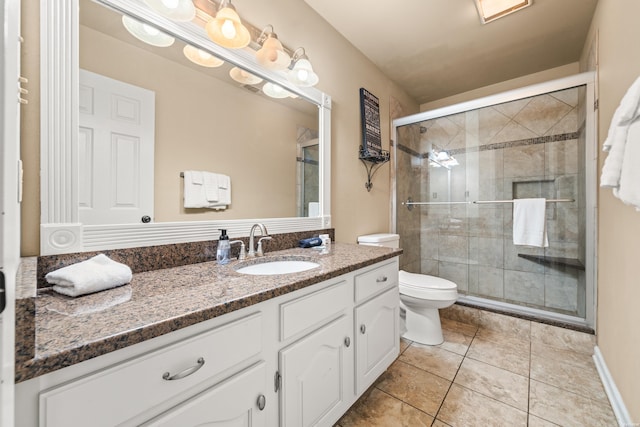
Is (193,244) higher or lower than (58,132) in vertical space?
lower

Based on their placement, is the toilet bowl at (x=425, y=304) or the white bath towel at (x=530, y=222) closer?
the toilet bowl at (x=425, y=304)

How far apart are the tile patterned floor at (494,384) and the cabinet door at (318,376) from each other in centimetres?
27

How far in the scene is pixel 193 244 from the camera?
1.17 meters

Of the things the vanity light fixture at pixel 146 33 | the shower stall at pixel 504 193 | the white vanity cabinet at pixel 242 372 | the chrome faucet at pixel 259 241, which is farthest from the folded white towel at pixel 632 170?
the vanity light fixture at pixel 146 33

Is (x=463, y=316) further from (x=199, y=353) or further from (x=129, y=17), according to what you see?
(x=129, y=17)

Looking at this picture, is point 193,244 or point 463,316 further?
point 463,316

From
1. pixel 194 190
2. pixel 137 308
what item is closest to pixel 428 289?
pixel 194 190

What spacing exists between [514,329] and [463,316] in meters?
0.37

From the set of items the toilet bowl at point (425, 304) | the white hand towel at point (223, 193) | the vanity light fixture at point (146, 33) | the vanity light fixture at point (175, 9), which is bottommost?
the toilet bowl at point (425, 304)

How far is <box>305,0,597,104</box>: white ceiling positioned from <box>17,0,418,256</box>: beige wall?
0.12 metres

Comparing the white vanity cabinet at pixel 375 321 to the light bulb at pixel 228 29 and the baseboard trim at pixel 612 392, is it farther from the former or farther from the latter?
the light bulb at pixel 228 29

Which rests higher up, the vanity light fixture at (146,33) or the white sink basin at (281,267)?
the vanity light fixture at (146,33)

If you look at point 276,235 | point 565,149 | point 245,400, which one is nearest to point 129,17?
point 276,235

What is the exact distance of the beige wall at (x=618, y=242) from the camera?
1.11m
